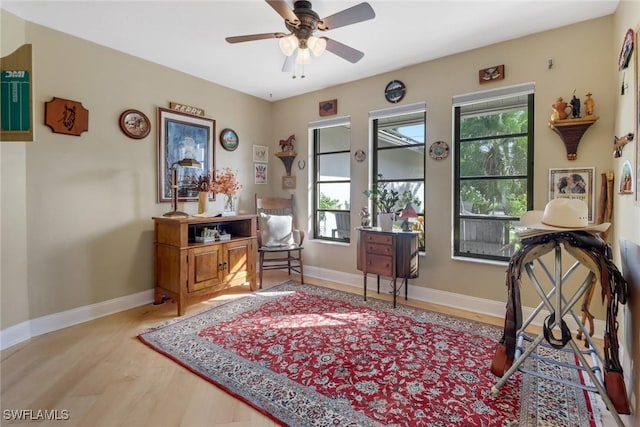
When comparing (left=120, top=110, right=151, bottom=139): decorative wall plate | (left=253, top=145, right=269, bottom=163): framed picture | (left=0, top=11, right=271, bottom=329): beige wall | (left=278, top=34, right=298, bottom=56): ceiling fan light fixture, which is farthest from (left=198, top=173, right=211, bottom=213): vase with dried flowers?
(left=278, top=34, right=298, bottom=56): ceiling fan light fixture

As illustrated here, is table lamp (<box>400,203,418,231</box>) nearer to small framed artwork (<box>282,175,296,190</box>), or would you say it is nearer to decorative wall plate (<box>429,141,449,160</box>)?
decorative wall plate (<box>429,141,449,160</box>)

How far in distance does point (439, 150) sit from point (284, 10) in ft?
7.10

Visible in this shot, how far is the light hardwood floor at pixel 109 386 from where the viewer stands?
164cm

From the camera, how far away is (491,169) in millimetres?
3086

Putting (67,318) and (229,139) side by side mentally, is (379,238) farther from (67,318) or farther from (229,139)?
(67,318)

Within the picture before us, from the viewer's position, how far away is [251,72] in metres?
3.65

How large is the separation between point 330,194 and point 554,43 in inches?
114

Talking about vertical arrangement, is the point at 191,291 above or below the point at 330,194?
below

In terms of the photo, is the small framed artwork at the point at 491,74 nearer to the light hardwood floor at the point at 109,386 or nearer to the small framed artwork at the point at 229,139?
the small framed artwork at the point at 229,139

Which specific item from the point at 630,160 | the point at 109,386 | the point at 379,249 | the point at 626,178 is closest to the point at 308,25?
the point at 379,249

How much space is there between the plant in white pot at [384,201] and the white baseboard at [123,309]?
2.77 ft

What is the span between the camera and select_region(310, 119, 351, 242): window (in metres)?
4.20

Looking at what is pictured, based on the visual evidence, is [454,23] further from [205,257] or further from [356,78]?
[205,257]

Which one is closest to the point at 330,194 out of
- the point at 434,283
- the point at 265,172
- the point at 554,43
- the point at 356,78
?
the point at 265,172
